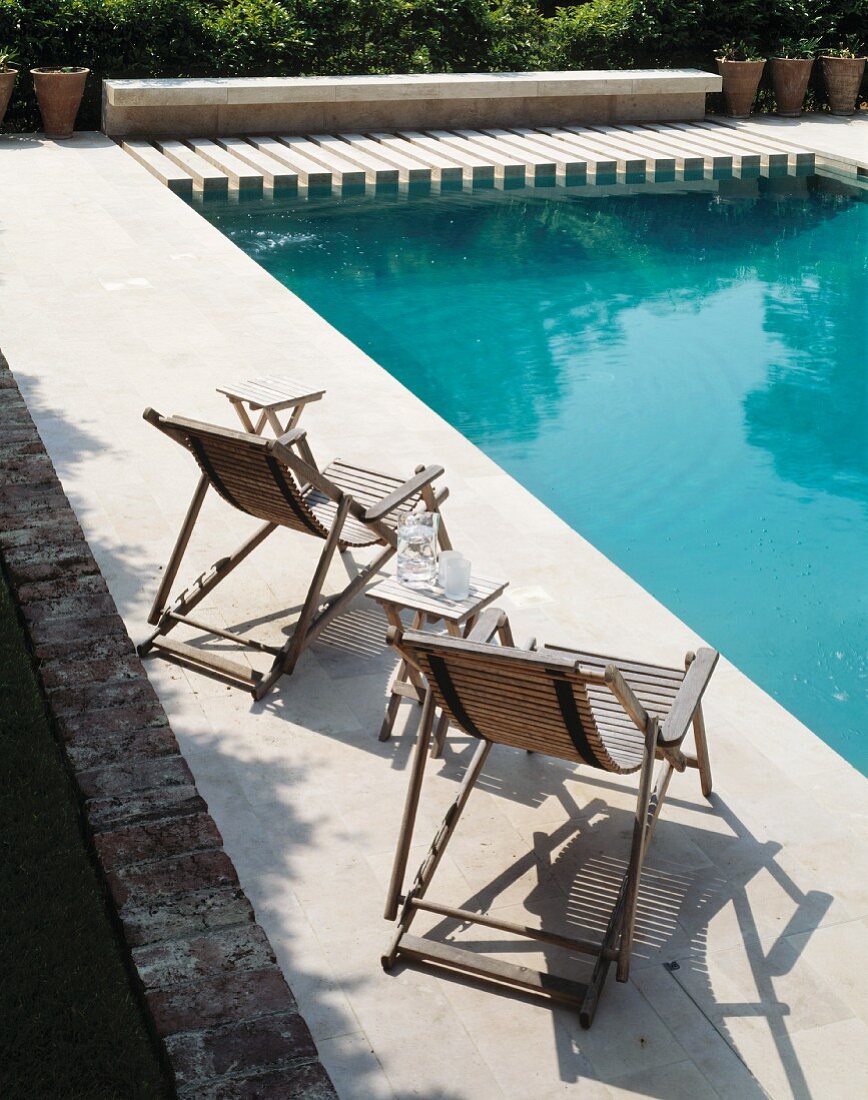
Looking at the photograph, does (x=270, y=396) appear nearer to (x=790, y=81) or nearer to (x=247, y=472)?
(x=247, y=472)

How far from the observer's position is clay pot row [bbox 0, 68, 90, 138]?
13281mm

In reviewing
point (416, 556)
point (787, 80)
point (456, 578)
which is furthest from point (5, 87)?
point (456, 578)

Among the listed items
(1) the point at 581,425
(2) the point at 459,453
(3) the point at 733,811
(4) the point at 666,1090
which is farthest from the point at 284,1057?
(1) the point at 581,425

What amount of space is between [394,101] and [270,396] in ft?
32.6

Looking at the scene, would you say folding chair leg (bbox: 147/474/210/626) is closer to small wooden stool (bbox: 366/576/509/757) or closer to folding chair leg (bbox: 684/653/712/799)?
small wooden stool (bbox: 366/576/509/757)

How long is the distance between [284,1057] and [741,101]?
598 inches

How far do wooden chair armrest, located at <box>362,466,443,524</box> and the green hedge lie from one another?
10884 millimetres

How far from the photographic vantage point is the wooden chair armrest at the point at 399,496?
15.2ft

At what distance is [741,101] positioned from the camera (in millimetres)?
16094

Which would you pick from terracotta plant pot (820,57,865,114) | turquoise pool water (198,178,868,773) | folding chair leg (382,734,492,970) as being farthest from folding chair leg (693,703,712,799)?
terracotta plant pot (820,57,865,114)

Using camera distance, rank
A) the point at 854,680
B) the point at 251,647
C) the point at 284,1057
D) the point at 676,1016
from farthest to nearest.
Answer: the point at 854,680 → the point at 251,647 → the point at 676,1016 → the point at 284,1057

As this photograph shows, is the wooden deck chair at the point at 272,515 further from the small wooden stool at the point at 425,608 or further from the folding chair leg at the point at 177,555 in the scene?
the small wooden stool at the point at 425,608

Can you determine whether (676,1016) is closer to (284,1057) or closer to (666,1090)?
(666,1090)

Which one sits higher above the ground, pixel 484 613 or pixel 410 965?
pixel 484 613
